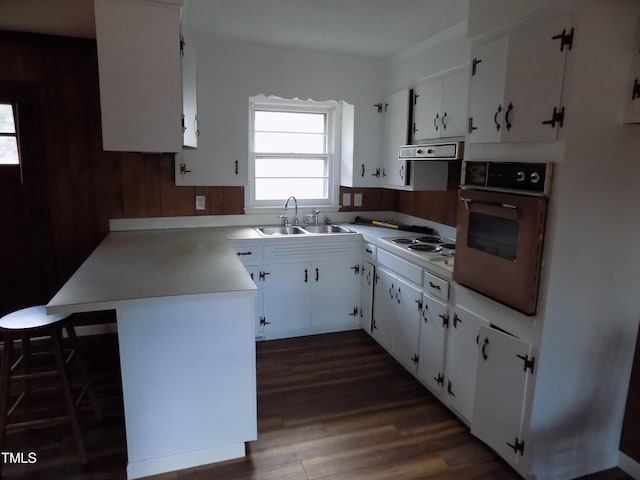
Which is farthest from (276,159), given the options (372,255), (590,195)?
(590,195)

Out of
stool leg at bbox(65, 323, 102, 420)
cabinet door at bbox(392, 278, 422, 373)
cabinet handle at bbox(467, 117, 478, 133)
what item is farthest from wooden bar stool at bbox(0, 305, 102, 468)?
cabinet handle at bbox(467, 117, 478, 133)

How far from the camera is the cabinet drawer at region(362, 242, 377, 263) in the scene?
3.51m

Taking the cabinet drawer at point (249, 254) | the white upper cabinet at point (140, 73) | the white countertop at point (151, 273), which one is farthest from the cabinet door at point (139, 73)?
the cabinet drawer at point (249, 254)

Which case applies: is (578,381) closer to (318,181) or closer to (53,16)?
(318,181)

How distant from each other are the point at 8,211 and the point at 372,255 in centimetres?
282

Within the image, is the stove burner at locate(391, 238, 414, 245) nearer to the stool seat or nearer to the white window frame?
the white window frame

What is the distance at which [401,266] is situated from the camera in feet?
10.1

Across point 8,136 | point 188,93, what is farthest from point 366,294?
point 8,136

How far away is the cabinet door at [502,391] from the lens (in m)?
2.03

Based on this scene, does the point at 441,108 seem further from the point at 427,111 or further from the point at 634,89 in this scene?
the point at 634,89

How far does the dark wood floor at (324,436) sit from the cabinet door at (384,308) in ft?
0.78

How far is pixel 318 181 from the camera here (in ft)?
13.6

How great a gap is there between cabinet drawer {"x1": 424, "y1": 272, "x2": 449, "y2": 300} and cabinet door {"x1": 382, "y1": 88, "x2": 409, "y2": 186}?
1033 mm

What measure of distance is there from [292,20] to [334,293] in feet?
6.97
